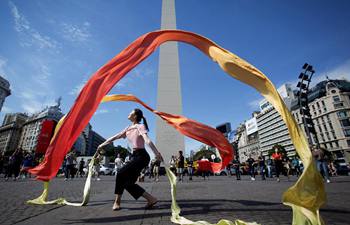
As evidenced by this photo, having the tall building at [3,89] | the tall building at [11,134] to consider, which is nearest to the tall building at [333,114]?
the tall building at [3,89]

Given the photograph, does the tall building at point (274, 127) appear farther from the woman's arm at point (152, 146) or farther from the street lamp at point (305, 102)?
the woman's arm at point (152, 146)

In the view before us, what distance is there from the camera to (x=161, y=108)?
22.2 m

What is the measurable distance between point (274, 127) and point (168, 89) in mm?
82192

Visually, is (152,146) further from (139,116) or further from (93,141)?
(93,141)

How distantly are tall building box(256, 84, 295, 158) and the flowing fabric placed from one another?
85185mm

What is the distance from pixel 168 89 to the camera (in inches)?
890

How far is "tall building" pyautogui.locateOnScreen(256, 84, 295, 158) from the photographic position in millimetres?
83000

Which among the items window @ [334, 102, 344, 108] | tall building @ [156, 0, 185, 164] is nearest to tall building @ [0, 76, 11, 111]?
tall building @ [156, 0, 185, 164]

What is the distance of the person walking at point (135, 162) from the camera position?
3.49m

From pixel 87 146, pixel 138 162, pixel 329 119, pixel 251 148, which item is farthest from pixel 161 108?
pixel 87 146

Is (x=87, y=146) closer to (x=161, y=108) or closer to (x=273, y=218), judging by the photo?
(x=161, y=108)

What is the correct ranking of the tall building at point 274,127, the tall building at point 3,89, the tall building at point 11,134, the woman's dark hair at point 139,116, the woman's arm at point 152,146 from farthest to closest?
the tall building at point 11,134, the tall building at point 274,127, the tall building at point 3,89, the woman's dark hair at point 139,116, the woman's arm at point 152,146

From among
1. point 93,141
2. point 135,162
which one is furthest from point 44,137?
point 93,141

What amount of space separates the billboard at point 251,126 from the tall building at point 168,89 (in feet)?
302
